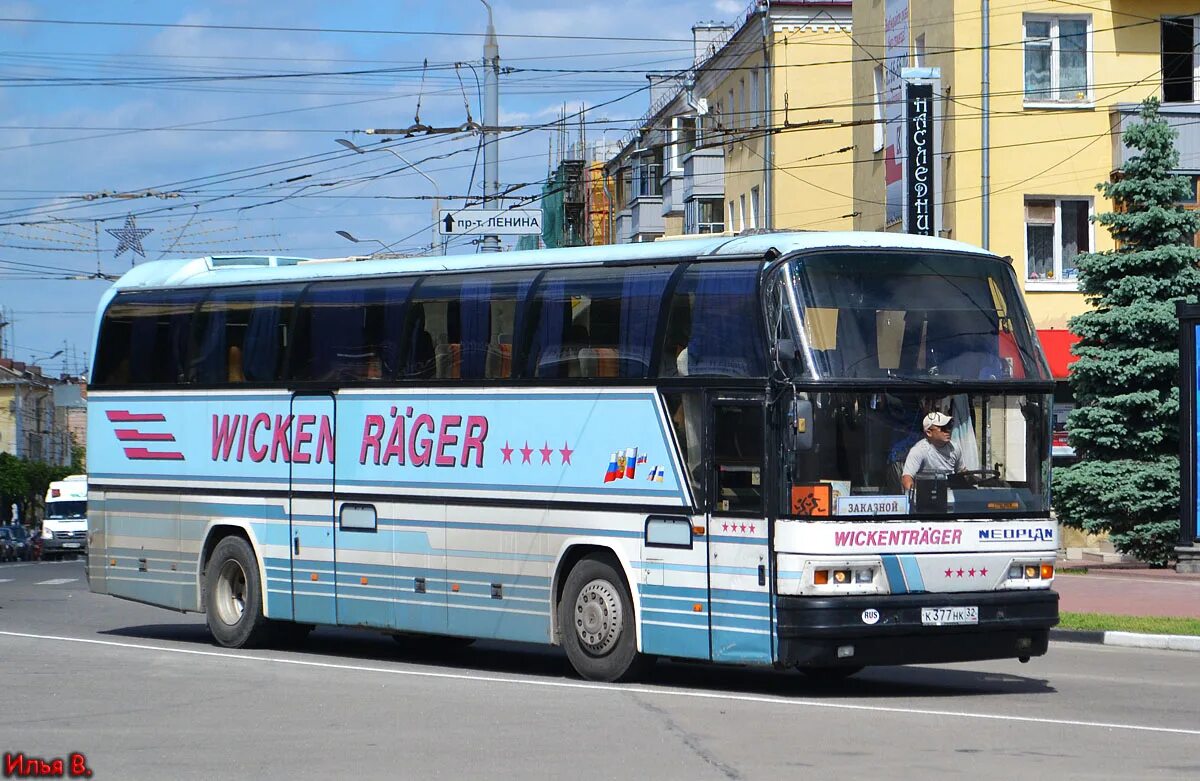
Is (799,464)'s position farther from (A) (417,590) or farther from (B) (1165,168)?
(B) (1165,168)

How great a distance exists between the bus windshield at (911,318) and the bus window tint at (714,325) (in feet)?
1.33

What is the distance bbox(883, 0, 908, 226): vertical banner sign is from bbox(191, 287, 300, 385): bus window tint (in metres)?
20.2

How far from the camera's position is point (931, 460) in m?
13.4

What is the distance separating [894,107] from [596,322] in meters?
25.0

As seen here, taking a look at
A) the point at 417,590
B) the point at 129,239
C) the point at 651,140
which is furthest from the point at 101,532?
the point at 651,140

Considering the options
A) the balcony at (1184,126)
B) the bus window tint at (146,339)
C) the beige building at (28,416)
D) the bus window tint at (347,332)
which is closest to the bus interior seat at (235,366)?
the bus window tint at (146,339)

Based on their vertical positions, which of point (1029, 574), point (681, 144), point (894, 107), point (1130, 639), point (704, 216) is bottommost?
point (1130, 639)

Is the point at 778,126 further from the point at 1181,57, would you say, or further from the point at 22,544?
the point at 22,544

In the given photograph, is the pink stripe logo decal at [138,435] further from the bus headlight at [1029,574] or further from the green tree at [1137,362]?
the green tree at [1137,362]

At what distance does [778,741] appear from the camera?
11.0m

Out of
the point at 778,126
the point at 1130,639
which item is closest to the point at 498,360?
the point at 1130,639

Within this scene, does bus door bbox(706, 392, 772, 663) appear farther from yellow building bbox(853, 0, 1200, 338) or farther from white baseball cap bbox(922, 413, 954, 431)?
yellow building bbox(853, 0, 1200, 338)

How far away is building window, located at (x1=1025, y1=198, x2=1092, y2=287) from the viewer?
36750 millimetres

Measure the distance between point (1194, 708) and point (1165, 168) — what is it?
59.9ft
